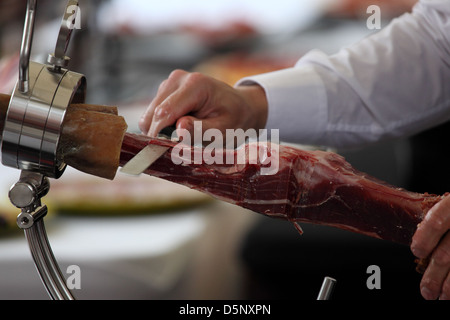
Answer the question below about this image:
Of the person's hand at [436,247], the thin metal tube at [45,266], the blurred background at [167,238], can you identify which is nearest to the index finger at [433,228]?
the person's hand at [436,247]

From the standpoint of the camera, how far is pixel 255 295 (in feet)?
7.79

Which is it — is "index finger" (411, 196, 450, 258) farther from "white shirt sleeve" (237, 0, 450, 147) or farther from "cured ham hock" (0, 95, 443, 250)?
"white shirt sleeve" (237, 0, 450, 147)

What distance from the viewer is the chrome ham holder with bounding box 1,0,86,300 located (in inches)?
36.3

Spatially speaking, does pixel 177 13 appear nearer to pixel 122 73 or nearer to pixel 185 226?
pixel 122 73

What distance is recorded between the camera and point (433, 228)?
0.95m

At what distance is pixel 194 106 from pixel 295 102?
43cm

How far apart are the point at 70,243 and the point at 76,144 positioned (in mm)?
1110

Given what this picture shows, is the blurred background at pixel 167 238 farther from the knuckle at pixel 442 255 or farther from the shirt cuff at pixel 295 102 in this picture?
the knuckle at pixel 442 255

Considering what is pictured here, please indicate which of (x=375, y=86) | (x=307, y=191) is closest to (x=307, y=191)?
(x=307, y=191)

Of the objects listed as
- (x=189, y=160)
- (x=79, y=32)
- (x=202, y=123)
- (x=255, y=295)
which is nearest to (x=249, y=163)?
(x=189, y=160)

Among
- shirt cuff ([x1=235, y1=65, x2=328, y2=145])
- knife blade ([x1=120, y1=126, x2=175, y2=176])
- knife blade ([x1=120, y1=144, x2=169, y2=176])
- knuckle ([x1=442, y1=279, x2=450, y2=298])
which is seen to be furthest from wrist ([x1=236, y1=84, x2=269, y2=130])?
knuckle ([x1=442, y1=279, x2=450, y2=298])

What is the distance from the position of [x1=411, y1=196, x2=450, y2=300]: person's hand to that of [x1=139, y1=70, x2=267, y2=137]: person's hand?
52cm

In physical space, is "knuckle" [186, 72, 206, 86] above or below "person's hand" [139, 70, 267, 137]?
above

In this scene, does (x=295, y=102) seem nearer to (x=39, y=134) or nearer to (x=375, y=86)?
(x=375, y=86)
